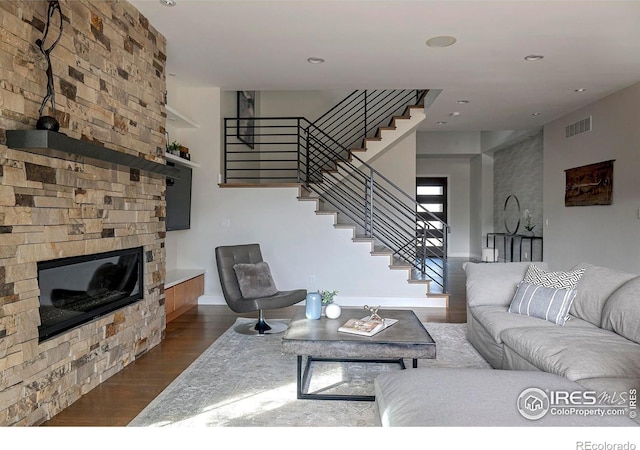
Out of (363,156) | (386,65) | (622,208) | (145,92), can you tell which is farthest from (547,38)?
(145,92)

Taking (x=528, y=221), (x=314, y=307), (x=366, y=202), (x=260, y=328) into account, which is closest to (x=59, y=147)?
(x=314, y=307)

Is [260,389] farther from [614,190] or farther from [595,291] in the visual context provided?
[614,190]

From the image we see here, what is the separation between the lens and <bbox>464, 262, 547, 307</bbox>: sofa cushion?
3535 mm

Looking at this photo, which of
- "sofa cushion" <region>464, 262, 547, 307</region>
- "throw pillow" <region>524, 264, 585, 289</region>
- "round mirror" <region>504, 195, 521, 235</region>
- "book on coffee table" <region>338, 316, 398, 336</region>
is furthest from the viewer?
"round mirror" <region>504, 195, 521, 235</region>

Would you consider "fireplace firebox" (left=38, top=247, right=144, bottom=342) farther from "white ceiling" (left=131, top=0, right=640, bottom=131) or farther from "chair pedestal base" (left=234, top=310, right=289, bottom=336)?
"white ceiling" (left=131, top=0, right=640, bottom=131)

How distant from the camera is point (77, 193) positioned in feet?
8.61

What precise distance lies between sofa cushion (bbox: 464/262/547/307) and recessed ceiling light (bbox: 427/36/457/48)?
6.88 feet

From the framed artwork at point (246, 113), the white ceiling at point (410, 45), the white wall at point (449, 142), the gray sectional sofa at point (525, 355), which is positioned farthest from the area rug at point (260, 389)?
the white wall at point (449, 142)

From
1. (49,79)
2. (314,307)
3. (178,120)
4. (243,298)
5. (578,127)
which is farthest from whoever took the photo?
(578,127)

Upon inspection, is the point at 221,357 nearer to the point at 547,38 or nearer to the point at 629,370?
the point at 629,370

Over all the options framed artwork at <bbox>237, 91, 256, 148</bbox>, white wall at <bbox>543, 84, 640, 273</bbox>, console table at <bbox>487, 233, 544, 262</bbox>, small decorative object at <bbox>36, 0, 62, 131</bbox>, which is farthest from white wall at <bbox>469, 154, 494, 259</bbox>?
small decorative object at <bbox>36, 0, 62, 131</bbox>

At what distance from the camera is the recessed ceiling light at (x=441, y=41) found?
3803mm

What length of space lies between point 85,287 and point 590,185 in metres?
6.30

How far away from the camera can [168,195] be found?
4.75m
